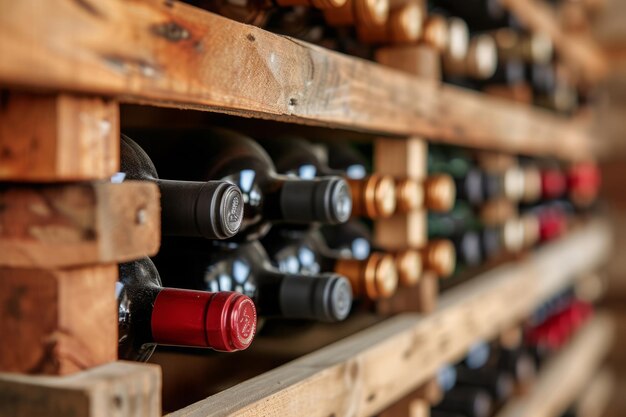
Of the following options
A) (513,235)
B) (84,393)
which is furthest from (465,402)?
(84,393)

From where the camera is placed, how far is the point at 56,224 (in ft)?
1.07

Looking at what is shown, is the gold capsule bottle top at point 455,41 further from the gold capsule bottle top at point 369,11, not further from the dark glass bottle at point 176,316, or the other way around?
the dark glass bottle at point 176,316

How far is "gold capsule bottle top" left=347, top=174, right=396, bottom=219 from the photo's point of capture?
2.17 ft

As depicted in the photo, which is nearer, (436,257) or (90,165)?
(90,165)

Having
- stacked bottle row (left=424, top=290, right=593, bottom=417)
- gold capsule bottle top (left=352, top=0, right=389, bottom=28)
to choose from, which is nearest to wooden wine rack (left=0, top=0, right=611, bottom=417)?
gold capsule bottle top (left=352, top=0, right=389, bottom=28)

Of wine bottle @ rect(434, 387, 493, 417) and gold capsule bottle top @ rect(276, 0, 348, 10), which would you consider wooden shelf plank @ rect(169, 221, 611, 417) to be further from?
gold capsule bottle top @ rect(276, 0, 348, 10)

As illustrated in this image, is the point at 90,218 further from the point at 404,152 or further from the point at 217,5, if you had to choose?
the point at 404,152

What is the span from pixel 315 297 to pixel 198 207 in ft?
0.53

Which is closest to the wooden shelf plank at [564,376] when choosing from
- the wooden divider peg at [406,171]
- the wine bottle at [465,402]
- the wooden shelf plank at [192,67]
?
the wine bottle at [465,402]

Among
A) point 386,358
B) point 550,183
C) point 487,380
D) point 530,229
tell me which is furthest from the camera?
point 550,183

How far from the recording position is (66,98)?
1.04ft

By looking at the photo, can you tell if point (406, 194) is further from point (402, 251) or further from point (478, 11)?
point (478, 11)

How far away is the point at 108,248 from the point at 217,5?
0.89 feet

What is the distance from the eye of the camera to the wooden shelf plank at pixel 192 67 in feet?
0.97
